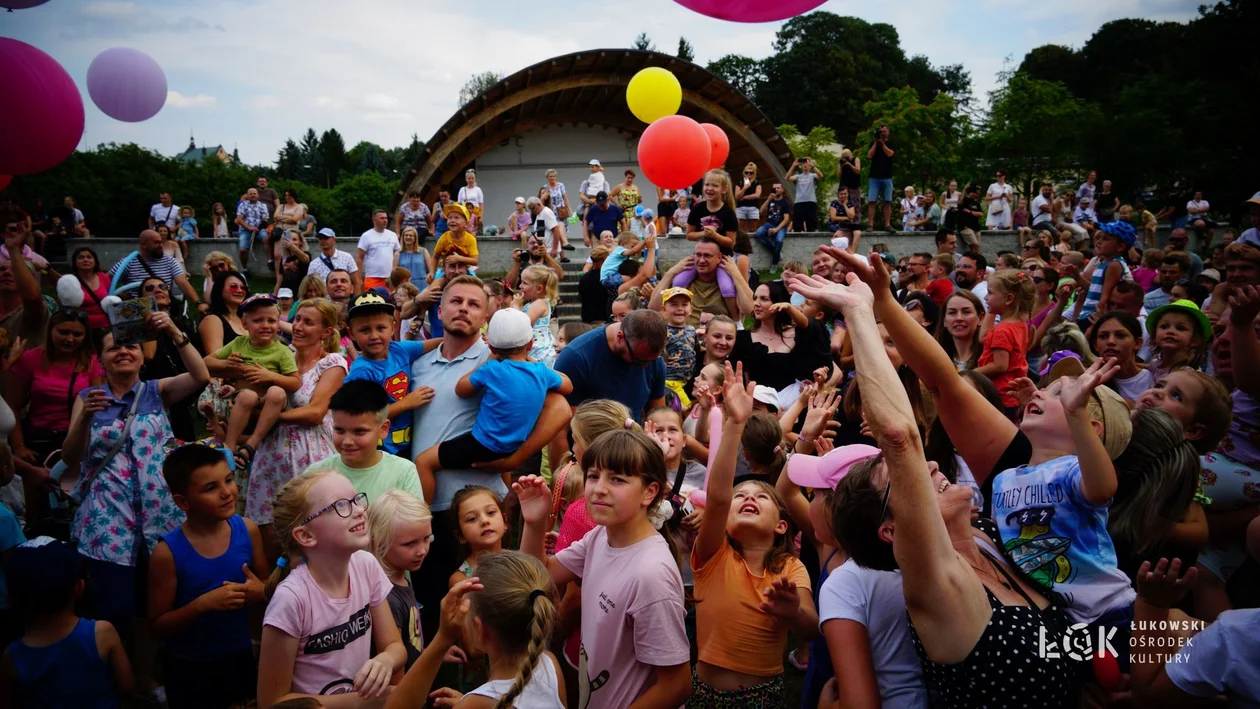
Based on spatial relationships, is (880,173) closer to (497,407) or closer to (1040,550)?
(497,407)

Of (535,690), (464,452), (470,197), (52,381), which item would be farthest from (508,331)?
(470,197)

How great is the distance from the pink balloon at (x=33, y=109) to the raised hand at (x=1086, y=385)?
4.96 metres

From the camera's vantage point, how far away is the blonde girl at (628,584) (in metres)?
2.36

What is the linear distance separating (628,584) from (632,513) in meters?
0.24

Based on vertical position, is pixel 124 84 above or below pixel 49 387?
above

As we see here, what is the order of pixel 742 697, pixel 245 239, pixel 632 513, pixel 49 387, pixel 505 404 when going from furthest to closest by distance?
pixel 245 239
pixel 49 387
pixel 505 404
pixel 742 697
pixel 632 513

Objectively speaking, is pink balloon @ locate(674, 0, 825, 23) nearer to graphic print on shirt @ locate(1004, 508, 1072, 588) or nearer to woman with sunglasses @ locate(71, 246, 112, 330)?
graphic print on shirt @ locate(1004, 508, 1072, 588)

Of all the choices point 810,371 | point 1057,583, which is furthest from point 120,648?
point 810,371

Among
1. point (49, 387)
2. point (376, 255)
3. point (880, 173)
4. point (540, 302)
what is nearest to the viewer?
point (49, 387)

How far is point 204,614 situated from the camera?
3088 mm

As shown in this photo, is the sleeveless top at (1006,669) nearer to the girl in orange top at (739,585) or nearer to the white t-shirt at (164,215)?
the girl in orange top at (739,585)

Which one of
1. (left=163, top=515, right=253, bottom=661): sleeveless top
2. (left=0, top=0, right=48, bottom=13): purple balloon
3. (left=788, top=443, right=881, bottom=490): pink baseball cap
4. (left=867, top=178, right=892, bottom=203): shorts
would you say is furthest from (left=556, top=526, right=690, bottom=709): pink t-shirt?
(left=867, top=178, right=892, bottom=203): shorts

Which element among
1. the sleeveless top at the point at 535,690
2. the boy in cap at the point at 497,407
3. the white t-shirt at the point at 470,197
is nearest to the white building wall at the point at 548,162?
the white t-shirt at the point at 470,197

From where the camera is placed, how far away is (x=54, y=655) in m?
2.83
